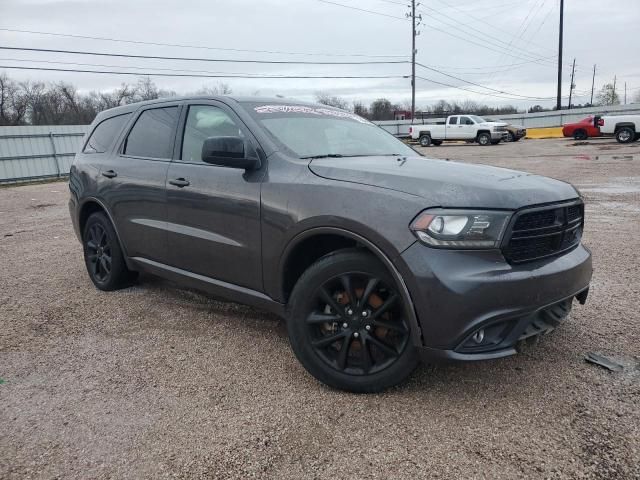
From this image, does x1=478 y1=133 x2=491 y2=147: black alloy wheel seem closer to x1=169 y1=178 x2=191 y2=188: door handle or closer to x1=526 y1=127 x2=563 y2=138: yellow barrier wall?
x1=526 y1=127 x2=563 y2=138: yellow barrier wall

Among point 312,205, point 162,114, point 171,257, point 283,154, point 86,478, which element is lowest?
point 86,478

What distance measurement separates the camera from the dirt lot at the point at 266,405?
7.75 feet

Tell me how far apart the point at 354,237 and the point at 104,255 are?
3126 millimetres

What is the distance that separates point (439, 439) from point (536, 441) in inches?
17.9

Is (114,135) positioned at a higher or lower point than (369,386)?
higher

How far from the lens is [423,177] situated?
276 centimetres

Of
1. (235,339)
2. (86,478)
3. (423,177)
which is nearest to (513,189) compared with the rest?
(423,177)

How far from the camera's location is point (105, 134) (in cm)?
503

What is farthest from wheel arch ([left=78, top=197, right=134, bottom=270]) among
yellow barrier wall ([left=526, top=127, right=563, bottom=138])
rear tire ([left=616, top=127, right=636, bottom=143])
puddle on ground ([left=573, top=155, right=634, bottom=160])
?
yellow barrier wall ([left=526, top=127, right=563, bottom=138])

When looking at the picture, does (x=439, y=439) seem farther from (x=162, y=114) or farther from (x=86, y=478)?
(x=162, y=114)

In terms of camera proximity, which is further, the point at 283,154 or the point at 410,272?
the point at 283,154

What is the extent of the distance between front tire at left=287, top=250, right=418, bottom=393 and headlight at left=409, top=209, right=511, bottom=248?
0.34 metres

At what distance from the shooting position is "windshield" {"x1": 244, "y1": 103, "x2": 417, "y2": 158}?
3.49 metres

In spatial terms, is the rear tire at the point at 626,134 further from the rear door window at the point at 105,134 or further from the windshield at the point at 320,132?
the rear door window at the point at 105,134
